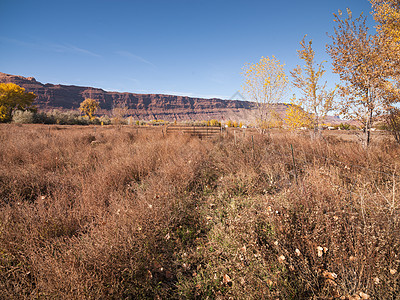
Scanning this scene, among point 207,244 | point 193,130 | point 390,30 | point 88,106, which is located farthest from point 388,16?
point 88,106

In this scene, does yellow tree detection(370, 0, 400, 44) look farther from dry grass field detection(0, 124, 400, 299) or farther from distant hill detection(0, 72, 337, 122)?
distant hill detection(0, 72, 337, 122)

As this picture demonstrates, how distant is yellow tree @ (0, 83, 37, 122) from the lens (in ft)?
118

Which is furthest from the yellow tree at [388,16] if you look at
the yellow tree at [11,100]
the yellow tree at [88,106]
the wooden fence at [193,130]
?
the yellow tree at [88,106]

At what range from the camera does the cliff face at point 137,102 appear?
130 metres

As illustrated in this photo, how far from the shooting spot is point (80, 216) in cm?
289

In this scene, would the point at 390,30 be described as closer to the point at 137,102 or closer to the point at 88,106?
the point at 88,106

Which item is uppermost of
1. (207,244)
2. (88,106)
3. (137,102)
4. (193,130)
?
(137,102)

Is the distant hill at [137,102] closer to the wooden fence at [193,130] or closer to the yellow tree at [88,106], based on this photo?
the yellow tree at [88,106]

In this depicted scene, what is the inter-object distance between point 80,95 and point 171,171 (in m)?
175

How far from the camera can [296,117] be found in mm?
9664

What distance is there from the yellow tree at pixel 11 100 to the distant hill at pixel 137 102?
321 feet

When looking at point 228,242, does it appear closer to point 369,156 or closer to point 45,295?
point 45,295

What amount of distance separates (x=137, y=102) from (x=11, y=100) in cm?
13170

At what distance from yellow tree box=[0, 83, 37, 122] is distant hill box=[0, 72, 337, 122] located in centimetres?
9776
